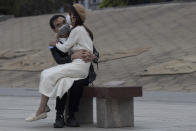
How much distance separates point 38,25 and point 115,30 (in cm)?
513

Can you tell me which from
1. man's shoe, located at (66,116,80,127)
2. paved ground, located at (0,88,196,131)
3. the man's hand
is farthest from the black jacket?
paved ground, located at (0,88,196,131)

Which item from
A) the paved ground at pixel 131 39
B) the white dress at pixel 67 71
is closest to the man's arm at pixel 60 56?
the white dress at pixel 67 71

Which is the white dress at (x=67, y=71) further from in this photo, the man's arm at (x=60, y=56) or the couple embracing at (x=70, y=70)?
the man's arm at (x=60, y=56)

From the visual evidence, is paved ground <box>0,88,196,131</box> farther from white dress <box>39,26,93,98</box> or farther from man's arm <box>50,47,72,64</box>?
man's arm <box>50,47,72,64</box>

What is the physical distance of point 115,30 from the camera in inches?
934

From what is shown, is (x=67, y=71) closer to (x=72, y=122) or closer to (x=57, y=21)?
(x=72, y=122)

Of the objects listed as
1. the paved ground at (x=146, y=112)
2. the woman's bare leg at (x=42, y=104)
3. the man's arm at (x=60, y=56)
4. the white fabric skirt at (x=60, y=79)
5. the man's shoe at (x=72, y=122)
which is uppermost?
the man's arm at (x=60, y=56)

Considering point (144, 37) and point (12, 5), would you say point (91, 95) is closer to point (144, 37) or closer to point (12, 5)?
point (144, 37)

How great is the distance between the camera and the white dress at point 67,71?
26.3 ft

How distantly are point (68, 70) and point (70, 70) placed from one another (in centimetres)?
3

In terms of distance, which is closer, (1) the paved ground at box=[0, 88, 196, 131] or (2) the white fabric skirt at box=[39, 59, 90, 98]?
(2) the white fabric skirt at box=[39, 59, 90, 98]

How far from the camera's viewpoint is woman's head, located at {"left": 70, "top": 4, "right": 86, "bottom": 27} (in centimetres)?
832

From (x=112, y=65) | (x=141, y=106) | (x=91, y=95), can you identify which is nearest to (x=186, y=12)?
(x=112, y=65)

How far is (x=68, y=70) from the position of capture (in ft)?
26.6
